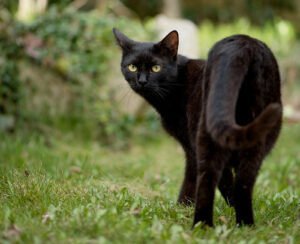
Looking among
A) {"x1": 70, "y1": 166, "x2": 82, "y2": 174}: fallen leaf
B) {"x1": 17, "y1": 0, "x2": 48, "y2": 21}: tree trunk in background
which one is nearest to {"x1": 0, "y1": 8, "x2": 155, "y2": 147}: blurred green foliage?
{"x1": 70, "y1": 166, "x2": 82, "y2": 174}: fallen leaf

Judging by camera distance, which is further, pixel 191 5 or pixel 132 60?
pixel 191 5

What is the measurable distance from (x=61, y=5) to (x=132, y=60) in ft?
8.54

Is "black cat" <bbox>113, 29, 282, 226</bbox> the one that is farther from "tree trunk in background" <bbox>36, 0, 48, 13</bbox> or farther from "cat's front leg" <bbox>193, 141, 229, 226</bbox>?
"tree trunk in background" <bbox>36, 0, 48, 13</bbox>

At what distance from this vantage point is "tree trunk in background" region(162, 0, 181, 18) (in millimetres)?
9875

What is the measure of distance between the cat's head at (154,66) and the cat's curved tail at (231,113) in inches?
37.7

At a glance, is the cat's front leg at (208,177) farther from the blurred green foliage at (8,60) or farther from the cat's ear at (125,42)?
the blurred green foliage at (8,60)

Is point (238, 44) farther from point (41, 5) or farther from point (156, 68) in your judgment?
point (41, 5)

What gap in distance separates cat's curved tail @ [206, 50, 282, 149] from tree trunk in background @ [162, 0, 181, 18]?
777 cm

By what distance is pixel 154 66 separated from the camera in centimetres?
337

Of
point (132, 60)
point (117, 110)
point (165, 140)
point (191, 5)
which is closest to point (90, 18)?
point (117, 110)

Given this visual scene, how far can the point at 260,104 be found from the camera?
93.3 inches

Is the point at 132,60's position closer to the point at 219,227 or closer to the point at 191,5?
the point at 219,227

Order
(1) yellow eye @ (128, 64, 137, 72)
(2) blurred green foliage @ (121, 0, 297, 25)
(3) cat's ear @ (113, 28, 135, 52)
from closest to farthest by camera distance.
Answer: (1) yellow eye @ (128, 64, 137, 72) < (3) cat's ear @ (113, 28, 135, 52) < (2) blurred green foliage @ (121, 0, 297, 25)

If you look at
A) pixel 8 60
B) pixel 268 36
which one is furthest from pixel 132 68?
pixel 268 36
